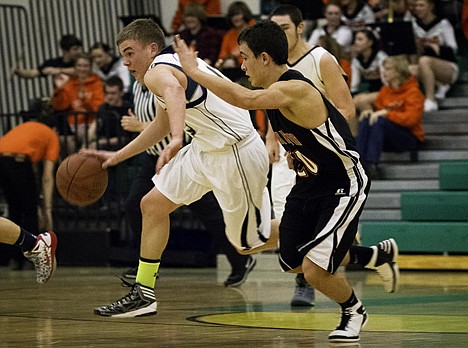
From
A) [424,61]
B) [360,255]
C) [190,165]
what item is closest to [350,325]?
[360,255]

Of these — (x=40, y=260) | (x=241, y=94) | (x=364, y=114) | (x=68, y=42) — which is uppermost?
(x=241, y=94)

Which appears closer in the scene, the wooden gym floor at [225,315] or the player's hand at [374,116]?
the wooden gym floor at [225,315]

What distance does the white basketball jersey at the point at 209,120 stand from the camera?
683cm

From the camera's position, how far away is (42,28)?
16.3m

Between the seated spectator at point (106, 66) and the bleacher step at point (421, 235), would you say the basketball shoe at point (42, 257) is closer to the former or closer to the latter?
the bleacher step at point (421, 235)

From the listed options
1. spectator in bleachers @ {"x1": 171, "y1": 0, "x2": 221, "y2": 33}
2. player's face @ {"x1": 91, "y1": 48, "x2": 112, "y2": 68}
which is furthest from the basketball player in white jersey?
spectator in bleachers @ {"x1": 171, "y1": 0, "x2": 221, "y2": 33}

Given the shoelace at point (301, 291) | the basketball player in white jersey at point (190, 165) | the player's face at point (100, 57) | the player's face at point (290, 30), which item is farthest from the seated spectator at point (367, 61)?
the basketball player in white jersey at point (190, 165)

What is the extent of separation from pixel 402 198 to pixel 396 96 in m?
1.18

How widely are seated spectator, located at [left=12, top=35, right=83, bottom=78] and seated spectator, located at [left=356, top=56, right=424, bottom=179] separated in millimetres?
4384

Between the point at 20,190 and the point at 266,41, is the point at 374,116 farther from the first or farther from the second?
the point at 266,41

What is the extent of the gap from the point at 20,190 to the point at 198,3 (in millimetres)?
4487

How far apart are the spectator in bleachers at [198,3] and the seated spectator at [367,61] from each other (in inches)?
124

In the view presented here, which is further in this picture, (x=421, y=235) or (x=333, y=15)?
(x=333, y=15)

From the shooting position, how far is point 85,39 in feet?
54.6
